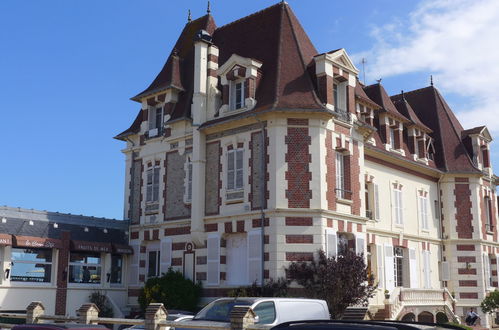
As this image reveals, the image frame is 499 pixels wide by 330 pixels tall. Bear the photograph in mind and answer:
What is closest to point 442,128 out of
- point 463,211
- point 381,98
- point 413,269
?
point 463,211

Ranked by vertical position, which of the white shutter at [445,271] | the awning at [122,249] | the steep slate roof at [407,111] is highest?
the steep slate roof at [407,111]

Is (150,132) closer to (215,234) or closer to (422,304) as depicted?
(215,234)

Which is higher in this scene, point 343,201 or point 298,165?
point 298,165

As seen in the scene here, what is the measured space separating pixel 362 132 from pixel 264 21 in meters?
7.08

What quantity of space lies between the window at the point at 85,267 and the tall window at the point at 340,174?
1192cm

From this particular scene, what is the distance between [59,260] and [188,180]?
6.70 metres

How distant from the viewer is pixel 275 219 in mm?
23375

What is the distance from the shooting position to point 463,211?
34.8 m

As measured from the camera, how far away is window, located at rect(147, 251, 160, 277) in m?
28.4

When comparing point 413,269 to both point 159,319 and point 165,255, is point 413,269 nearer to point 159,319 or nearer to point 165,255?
point 165,255

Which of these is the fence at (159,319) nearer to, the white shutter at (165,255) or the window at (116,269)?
the white shutter at (165,255)

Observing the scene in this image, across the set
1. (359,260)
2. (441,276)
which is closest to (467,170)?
(441,276)

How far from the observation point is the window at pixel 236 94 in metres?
26.1

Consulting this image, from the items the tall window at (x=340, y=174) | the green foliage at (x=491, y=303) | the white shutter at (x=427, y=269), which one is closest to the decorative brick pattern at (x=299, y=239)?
the tall window at (x=340, y=174)
